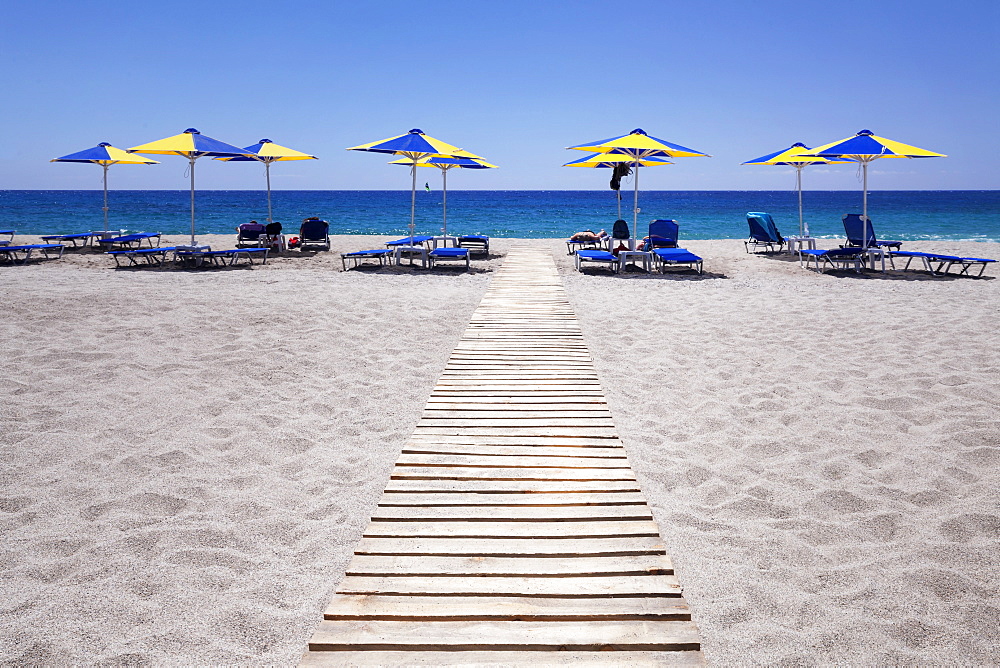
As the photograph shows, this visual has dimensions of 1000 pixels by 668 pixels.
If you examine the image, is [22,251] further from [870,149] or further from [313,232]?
[870,149]

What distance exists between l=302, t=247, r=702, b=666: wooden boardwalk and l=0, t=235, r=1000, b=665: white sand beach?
163 millimetres

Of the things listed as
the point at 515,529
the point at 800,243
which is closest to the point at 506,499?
the point at 515,529

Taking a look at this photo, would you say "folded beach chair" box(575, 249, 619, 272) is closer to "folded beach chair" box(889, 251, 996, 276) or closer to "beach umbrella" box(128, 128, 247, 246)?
"folded beach chair" box(889, 251, 996, 276)

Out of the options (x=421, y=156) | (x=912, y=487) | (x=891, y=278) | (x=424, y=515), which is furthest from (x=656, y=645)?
(x=421, y=156)

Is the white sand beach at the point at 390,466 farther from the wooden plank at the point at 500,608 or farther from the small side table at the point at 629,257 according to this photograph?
the small side table at the point at 629,257

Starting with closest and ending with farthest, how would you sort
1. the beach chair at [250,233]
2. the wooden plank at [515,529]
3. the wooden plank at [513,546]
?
the wooden plank at [513,546] < the wooden plank at [515,529] < the beach chair at [250,233]

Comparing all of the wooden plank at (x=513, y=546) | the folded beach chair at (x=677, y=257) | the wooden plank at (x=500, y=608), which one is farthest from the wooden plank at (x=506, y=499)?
the folded beach chair at (x=677, y=257)

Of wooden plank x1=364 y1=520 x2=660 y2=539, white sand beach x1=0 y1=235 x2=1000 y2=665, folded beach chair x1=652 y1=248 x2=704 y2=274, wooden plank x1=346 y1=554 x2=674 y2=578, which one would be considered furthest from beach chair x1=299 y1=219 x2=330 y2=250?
wooden plank x1=346 y1=554 x2=674 y2=578

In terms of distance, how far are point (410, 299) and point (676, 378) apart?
4485 mm

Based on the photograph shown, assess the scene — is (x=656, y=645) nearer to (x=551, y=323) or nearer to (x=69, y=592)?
(x=69, y=592)

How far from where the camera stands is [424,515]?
9.37 feet

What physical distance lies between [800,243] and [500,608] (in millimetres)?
14529

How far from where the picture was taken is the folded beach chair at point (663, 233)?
511 inches

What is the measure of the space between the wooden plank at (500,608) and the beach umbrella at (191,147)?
11.2 metres
